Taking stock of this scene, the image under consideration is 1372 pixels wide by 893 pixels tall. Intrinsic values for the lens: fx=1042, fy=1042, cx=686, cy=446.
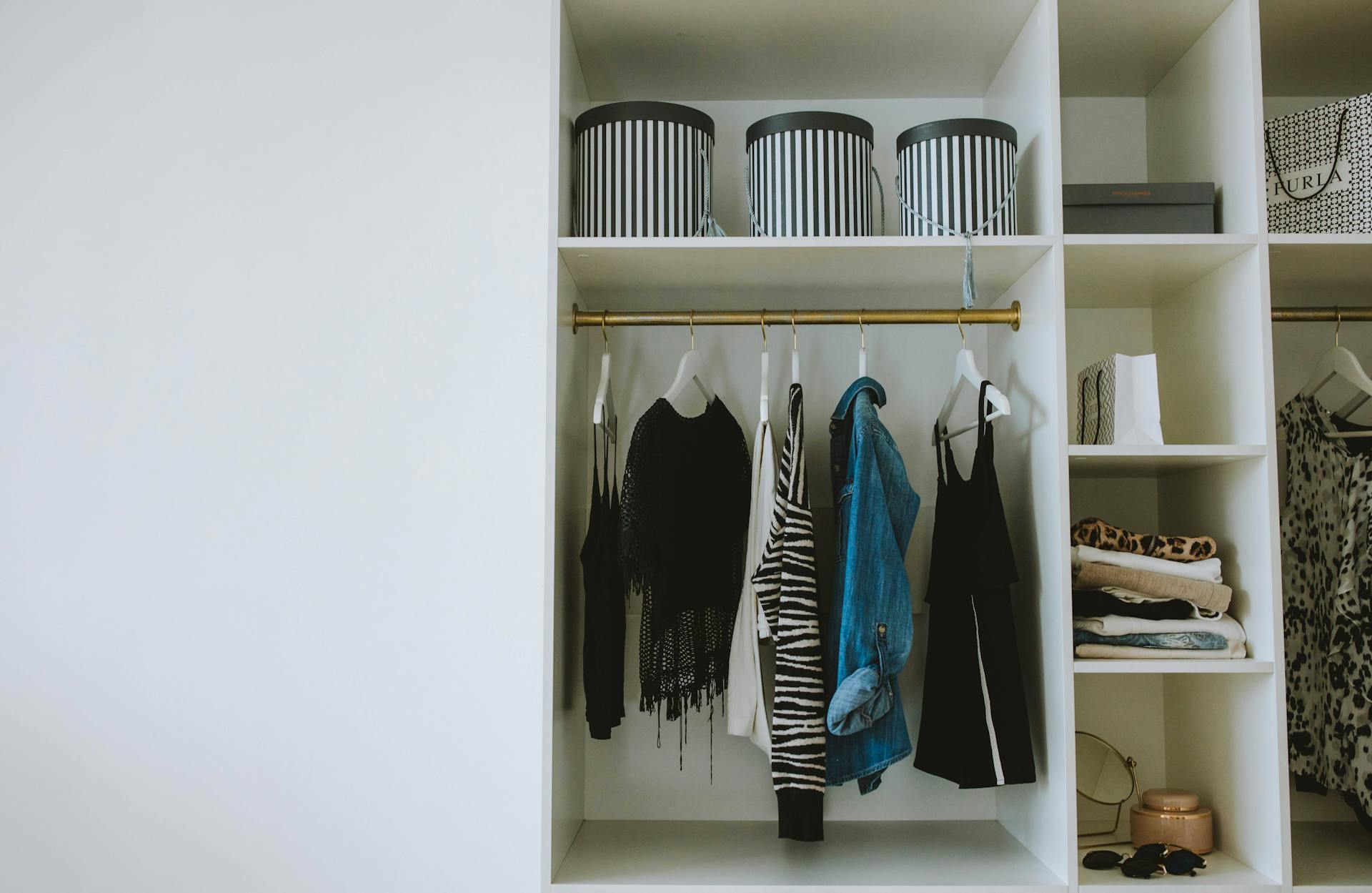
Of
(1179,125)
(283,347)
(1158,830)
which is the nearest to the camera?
(1158,830)

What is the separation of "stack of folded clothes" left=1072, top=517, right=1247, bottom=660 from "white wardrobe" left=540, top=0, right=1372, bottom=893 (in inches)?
2.1

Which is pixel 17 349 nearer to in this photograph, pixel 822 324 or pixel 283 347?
pixel 283 347

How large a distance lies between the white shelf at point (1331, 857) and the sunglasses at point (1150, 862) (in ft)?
0.51

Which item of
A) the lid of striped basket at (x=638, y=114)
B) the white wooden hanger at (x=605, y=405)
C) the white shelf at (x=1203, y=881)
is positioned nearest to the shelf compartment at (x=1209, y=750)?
the white shelf at (x=1203, y=881)

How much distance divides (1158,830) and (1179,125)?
1.34m

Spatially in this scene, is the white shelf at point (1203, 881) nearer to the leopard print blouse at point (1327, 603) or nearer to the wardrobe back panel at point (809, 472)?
the leopard print blouse at point (1327, 603)

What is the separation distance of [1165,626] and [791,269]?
0.89 metres

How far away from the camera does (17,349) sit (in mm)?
2203

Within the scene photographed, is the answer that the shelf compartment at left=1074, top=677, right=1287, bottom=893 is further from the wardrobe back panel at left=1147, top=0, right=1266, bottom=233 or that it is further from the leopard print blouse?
the wardrobe back panel at left=1147, top=0, right=1266, bottom=233

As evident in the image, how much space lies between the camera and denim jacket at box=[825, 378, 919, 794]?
173cm

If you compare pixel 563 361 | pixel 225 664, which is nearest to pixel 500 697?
pixel 225 664

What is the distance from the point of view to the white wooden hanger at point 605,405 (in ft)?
6.26

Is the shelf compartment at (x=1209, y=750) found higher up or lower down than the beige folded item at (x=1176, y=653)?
lower down

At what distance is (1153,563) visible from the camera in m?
1.80
